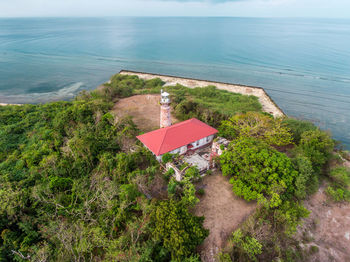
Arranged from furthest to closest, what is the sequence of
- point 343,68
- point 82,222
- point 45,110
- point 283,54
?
point 283,54
point 343,68
point 45,110
point 82,222

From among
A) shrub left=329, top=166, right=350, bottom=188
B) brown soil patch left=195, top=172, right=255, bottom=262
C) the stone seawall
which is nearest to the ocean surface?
the stone seawall

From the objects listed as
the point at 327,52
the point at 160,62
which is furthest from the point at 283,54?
the point at 160,62

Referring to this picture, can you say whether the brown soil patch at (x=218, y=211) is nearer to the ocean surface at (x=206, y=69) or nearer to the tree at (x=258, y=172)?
the tree at (x=258, y=172)

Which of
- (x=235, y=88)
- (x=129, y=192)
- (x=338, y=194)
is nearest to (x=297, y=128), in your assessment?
(x=338, y=194)

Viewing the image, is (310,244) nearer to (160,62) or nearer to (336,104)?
(336,104)

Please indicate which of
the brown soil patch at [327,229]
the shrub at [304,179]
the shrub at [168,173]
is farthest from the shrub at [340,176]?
the shrub at [168,173]

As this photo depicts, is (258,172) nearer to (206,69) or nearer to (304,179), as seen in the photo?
(304,179)
